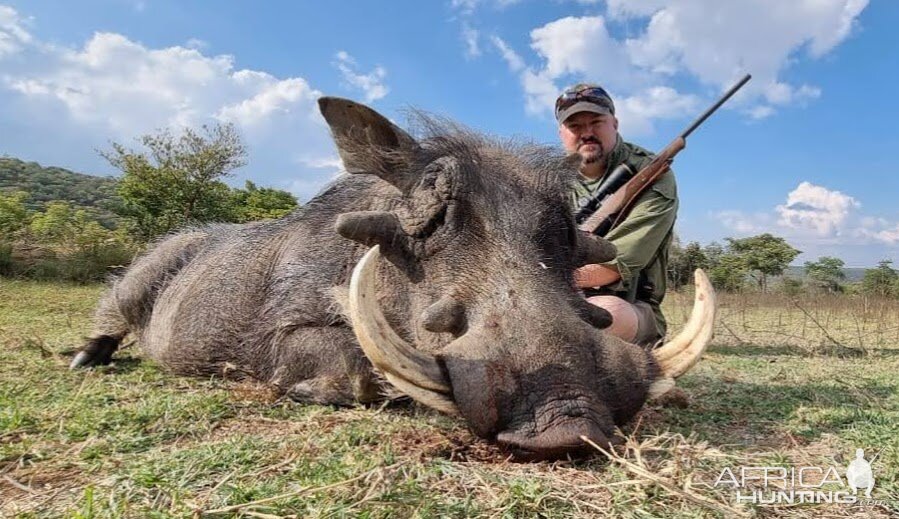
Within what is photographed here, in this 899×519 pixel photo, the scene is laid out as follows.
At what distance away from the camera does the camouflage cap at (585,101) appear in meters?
4.28

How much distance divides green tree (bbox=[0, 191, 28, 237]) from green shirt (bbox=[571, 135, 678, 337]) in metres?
16.1

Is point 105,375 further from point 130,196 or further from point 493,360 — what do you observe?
point 130,196

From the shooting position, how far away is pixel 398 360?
6.37 ft

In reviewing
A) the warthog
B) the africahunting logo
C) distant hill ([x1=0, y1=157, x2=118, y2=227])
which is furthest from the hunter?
distant hill ([x1=0, y1=157, x2=118, y2=227])

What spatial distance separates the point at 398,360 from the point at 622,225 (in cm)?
236

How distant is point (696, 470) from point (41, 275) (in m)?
16.5

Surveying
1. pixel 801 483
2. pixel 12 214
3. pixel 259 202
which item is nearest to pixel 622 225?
pixel 801 483

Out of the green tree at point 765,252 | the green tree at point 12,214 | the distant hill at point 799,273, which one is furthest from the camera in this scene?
the green tree at point 765,252

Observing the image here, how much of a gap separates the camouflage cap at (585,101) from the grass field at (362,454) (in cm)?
198

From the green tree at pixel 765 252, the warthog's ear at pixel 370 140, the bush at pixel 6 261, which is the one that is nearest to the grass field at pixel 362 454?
the warthog's ear at pixel 370 140

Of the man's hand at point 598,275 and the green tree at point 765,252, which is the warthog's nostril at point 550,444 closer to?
the man's hand at point 598,275

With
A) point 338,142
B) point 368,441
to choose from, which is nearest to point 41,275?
point 338,142

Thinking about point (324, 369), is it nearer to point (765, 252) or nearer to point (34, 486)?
point (34, 486)

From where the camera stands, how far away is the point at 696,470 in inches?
70.9
